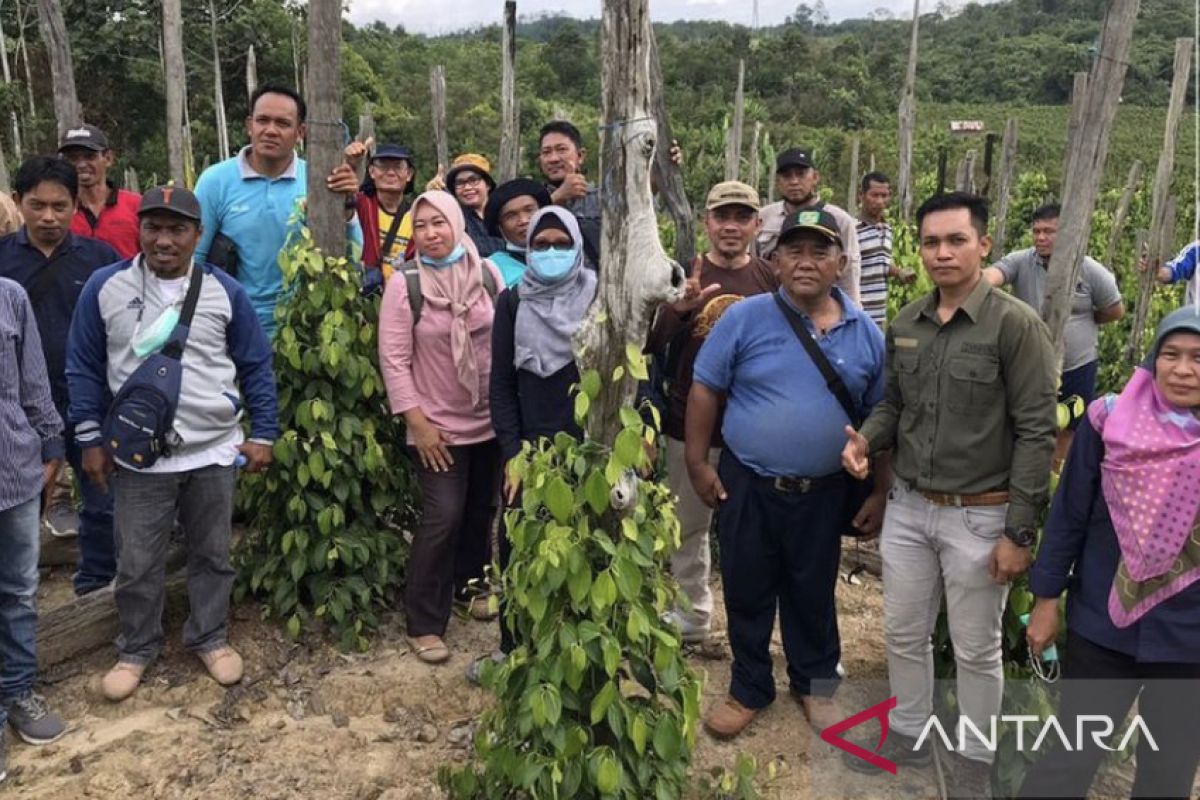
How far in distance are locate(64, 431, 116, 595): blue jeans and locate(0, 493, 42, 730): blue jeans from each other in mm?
799

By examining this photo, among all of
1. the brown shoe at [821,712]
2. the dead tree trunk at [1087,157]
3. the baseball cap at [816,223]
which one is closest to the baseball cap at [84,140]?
the baseball cap at [816,223]

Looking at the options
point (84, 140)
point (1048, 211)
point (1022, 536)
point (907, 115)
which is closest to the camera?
point (1022, 536)

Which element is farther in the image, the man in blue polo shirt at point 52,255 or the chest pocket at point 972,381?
the man in blue polo shirt at point 52,255

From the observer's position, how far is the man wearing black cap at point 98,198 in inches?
159

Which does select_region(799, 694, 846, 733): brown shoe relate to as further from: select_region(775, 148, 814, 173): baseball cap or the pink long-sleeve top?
select_region(775, 148, 814, 173): baseball cap

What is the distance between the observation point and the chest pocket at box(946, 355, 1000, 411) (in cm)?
265

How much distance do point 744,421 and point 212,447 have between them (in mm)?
1966

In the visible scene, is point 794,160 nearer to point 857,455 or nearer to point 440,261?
point 440,261

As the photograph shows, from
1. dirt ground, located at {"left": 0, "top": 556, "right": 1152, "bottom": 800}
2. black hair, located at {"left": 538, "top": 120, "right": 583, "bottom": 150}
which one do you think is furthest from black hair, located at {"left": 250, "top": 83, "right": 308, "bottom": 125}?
dirt ground, located at {"left": 0, "top": 556, "right": 1152, "bottom": 800}

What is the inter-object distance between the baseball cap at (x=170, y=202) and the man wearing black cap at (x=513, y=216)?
3.86ft

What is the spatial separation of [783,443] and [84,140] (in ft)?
11.0

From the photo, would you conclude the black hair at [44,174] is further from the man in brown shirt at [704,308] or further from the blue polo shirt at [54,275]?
the man in brown shirt at [704,308]

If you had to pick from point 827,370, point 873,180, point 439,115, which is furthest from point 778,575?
point 439,115

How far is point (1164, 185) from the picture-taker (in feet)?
25.2
